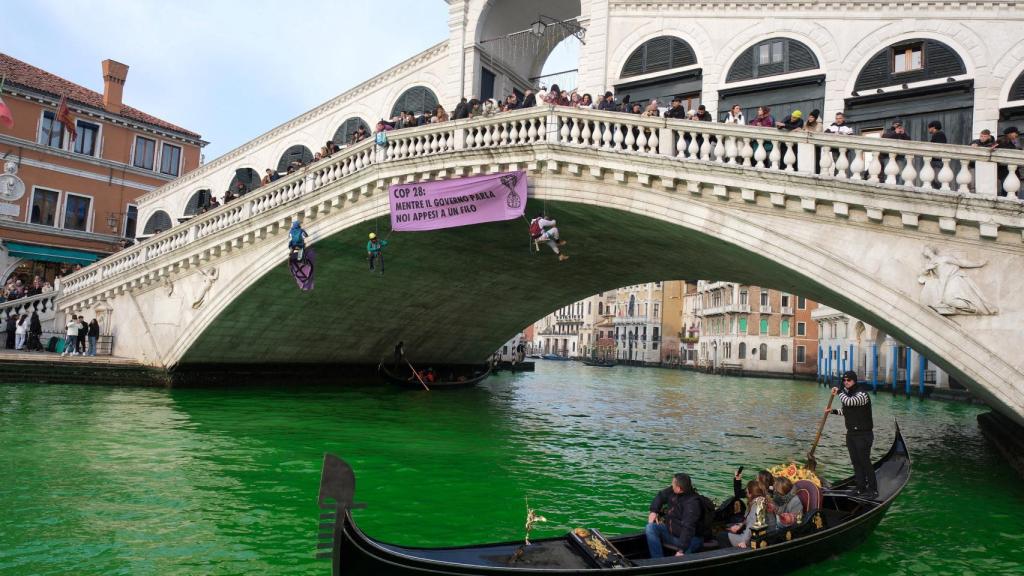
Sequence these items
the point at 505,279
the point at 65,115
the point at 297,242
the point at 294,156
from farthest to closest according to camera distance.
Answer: the point at 65,115
the point at 505,279
the point at 294,156
the point at 297,242

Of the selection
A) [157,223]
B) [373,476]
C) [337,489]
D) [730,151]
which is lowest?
[373,476]

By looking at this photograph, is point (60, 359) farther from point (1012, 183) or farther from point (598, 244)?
point (1012, 183)

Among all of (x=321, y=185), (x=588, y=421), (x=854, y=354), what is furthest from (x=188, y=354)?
(x=854, y=354)

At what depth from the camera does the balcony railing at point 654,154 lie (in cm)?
878

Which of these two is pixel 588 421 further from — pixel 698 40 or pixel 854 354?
pixel 854 354

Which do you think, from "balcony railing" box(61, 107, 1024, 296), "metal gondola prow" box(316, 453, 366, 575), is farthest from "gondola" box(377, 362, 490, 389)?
"metal gondola prow" box(316, 453, 366, 575)

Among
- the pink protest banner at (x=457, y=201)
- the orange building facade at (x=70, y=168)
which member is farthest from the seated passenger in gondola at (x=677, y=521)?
the orange building facade at (x=70, y=168)

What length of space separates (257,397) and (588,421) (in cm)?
812

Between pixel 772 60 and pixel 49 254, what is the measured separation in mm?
23845

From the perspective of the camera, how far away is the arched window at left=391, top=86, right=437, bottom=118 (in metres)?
17.1

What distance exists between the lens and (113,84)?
26.7 meters

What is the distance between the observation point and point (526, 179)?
12.0 metres

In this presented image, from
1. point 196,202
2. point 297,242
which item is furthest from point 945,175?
point 196,202

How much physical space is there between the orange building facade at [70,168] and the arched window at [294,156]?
28.1ft
